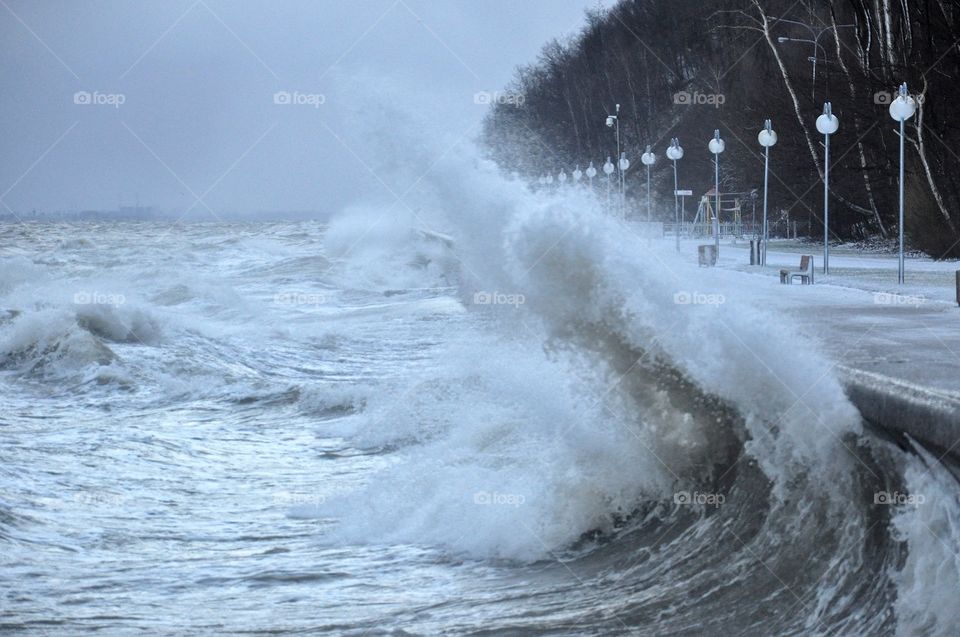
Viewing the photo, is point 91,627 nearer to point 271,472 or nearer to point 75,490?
point 75,490

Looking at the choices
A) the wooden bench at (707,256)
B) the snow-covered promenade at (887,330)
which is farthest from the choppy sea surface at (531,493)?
the wooden bench at (707,256)

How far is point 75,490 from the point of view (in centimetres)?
1027

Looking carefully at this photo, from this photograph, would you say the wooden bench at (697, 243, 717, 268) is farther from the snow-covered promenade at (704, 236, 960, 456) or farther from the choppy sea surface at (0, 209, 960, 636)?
the choppy sea surface at (0, 209, 960, 636)

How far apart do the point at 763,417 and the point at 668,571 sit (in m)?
1.13

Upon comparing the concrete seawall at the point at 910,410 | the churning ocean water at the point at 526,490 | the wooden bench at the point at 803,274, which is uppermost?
the wooden bench at the point at 803,274

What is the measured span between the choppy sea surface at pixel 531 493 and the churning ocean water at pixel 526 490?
0.02 meters

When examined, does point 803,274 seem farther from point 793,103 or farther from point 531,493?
point 793,103

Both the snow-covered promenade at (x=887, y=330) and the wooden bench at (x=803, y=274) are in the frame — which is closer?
the snow-covered promenade at (x=887, y=330)

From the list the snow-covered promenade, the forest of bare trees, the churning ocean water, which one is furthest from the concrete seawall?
the forest of bare trees

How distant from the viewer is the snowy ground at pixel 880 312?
10.5 m

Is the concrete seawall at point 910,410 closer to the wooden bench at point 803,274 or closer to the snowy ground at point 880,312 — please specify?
the snowy ground at point 880,312

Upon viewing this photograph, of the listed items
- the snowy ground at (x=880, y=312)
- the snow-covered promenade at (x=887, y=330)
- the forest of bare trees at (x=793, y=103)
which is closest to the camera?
the snow-covered promenade at (x=887, y=330)

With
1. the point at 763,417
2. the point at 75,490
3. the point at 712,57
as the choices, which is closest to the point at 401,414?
the point at 75,490

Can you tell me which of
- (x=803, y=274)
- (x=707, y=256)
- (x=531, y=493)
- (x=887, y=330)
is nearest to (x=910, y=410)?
(x=531, y=493)
